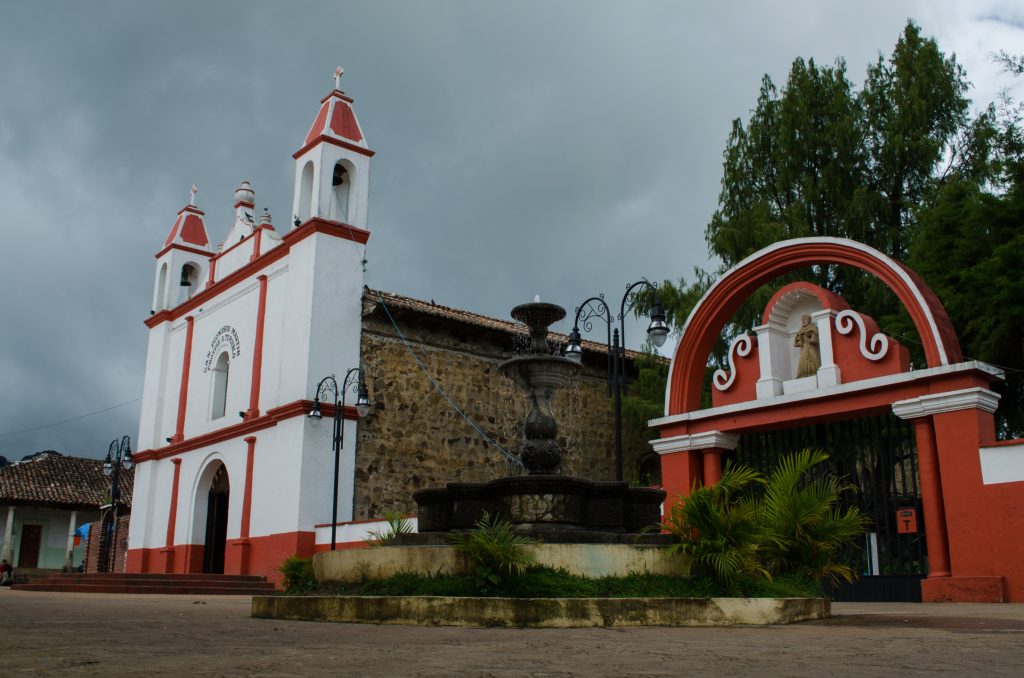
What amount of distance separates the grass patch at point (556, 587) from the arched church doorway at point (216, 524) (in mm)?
14634

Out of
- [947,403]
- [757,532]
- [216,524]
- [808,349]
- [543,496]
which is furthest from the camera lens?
[216,524]

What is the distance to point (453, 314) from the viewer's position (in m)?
19.6

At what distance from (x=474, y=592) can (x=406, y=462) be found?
12.1 m

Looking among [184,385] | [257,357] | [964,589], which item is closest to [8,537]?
[184,385]

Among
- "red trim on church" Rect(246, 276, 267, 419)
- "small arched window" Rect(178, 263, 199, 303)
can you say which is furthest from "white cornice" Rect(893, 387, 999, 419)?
"small arched window" Rect(178, 263, 199, 303)

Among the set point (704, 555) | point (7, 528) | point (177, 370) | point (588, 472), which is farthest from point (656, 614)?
point (7, 528)

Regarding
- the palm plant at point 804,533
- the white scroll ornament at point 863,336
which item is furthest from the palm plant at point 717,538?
the white scroll ornament at point 863,336

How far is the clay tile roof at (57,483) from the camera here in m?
33.3

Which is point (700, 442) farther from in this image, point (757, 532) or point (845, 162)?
point (845, 162)

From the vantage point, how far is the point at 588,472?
21.6 m

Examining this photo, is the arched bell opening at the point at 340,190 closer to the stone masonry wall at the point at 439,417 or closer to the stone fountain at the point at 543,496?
the stone masonry wall at the point at 439,417

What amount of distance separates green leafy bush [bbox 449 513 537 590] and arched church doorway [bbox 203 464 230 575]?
15563mm

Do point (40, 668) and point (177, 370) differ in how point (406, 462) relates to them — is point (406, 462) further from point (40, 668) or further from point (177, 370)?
point (40, 668)

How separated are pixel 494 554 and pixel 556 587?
19.2 inches
